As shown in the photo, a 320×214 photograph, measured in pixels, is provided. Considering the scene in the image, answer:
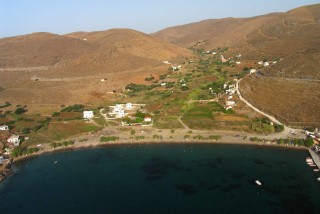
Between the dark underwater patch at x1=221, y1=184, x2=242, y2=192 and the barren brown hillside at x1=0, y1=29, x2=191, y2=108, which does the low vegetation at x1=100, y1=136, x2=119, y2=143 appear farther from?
the barren brown hillside at x1=0, y1=29, x2=191, y2=108

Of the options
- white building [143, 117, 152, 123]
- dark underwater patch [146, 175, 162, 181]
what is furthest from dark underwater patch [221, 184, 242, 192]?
white building [143, 117, 152, 123]

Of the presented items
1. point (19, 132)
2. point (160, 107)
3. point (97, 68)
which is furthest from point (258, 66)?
point (19, 132)

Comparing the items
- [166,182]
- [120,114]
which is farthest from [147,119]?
[166,182]

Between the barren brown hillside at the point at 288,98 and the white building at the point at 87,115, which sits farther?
the white building at the point at 87,115

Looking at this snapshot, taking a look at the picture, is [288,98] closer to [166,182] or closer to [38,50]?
[166,182]

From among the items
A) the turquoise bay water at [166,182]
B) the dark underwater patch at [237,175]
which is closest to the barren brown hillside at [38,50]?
the turquoise bay water at [166,182]

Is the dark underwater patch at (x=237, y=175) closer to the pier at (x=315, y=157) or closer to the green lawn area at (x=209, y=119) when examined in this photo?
the pier at (x=315, y=157)

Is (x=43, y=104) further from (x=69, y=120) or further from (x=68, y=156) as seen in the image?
(x=68, y=156)

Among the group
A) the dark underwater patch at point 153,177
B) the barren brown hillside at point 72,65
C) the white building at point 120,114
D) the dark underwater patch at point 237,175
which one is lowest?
the dark underwater patch at point 237,175
